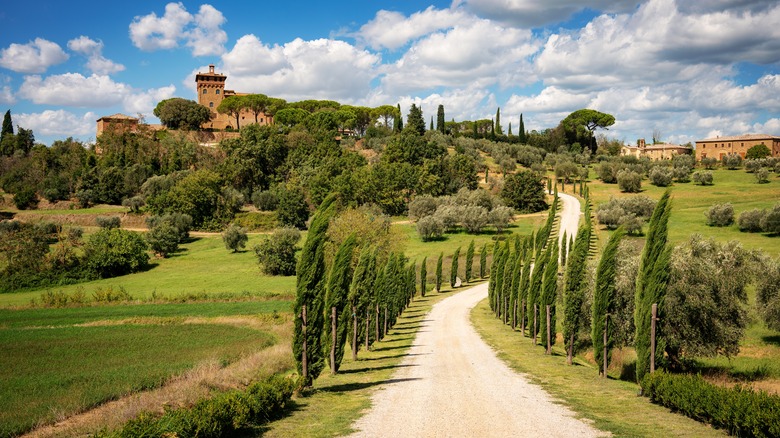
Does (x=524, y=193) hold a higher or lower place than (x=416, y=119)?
lower

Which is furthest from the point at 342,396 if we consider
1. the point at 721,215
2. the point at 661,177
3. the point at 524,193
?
the point at 661,177

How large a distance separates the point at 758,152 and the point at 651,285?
130 meters

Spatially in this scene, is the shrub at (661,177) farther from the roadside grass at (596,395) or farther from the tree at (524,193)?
the roadside grass at (596,395)

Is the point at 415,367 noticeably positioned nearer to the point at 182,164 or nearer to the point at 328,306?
the point at 328,306

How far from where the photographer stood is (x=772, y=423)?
11.0m

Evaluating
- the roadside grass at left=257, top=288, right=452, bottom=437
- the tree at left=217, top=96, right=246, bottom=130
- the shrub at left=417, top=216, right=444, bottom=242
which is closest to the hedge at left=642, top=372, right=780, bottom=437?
the roadside grass at left=257, top=288, right=452, bottom=437

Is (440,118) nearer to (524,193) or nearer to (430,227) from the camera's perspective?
(524,193)

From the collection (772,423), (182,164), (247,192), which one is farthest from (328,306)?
(182,164)

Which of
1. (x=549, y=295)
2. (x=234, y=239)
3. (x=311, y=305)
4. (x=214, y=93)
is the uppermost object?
(x=214, y=93)

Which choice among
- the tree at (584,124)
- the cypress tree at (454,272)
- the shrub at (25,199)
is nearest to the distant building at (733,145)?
the tree at (584,124)

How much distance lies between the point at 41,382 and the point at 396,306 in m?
23.1

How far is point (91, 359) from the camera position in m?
24.3

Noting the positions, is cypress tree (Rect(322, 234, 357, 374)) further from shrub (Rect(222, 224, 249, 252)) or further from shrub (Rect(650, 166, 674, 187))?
shrub (Rect(650, 166, 674, 187))

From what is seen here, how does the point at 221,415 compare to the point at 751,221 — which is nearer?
the point at 221,415
